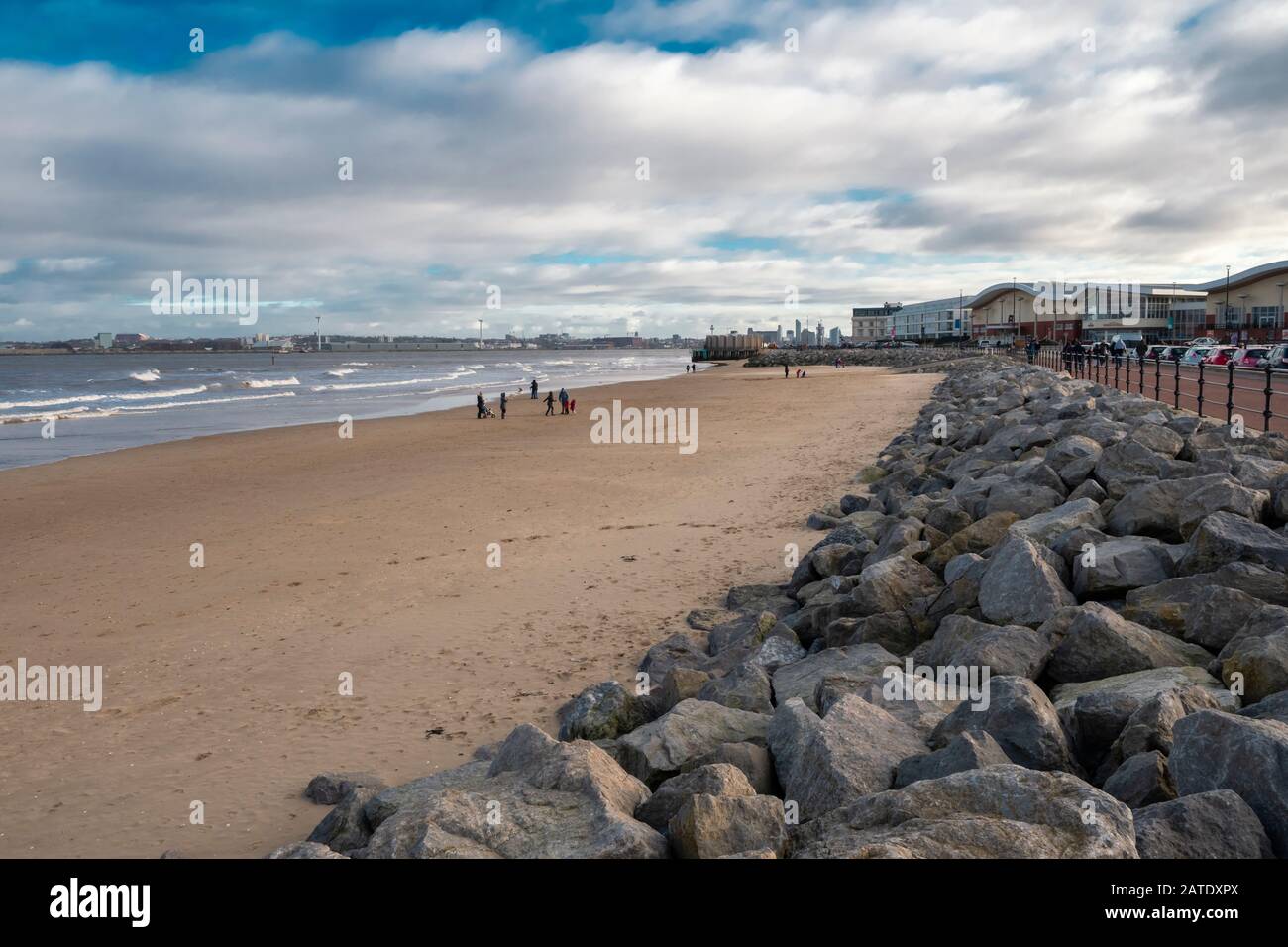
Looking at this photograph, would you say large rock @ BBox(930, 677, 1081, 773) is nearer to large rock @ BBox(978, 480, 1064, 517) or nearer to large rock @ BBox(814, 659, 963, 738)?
large rock @ BBox(814, 659, 963, 738)

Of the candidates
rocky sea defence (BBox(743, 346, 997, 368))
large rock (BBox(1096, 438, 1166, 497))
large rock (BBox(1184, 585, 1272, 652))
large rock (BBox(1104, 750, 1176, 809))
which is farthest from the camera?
rocky sea defence (BBox(743, 346, 997, 368))

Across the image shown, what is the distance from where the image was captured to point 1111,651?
4871 millimetres

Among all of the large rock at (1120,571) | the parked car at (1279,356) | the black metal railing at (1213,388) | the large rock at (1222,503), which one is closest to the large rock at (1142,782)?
the large rock at (1120,571)

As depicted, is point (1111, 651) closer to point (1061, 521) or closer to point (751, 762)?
point (751, 762)

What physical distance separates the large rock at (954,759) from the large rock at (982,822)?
8.6 inches

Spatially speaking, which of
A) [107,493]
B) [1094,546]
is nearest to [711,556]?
[1094,546]

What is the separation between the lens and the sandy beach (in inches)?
212

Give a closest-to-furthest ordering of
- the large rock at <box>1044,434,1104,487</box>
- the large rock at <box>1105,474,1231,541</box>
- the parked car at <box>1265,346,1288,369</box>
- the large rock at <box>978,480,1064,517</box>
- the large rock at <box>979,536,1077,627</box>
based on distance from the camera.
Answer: the large rock at <box>979,536,1077,627</box> → the large rock at <box>1105,474,1231,541</box> → the large rock at <box>978,480,1064,517</box> → the large rock at <box>1044,434,1104,487</box> → the parked car at <box>1265,346,1288,369</box>

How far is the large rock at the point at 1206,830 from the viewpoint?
3.02 metres

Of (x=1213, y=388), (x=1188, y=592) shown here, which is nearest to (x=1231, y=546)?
(x=1188, y=592)

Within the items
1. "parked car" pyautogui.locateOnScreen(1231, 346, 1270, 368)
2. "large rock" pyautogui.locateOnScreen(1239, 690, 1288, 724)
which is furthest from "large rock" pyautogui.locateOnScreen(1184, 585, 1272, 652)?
"parked car" pyautogui.locateOnScreen(1231, 346, 1270, 368)

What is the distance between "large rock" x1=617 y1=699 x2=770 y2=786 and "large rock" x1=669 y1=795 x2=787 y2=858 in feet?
2.92
